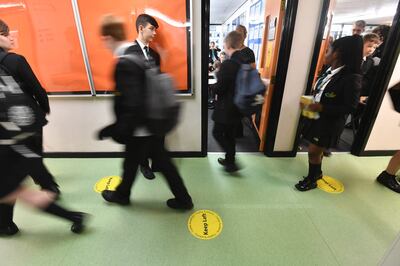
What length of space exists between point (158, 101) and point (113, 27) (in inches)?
21.3

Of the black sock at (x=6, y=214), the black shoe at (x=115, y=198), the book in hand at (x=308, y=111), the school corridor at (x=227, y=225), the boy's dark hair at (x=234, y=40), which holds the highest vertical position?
the boy's dark hair at (x=234, y=40)

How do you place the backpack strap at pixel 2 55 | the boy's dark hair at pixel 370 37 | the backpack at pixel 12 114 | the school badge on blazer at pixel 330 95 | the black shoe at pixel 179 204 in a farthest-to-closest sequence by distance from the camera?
the boy's dark hair at pixel 370 37, the black shoe at pixel 179 204, the school badge on blazer at pixel 330 95, the backpack strap at pixel 2 55, the backpack at pixel 12 114

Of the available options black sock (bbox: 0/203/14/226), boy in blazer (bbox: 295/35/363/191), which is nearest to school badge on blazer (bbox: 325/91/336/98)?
boy in blazer (bbox: 295/35/363/191)

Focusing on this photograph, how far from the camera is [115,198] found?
185 centimetres

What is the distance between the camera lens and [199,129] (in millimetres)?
2576

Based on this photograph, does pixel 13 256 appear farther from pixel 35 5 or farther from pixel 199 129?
pixel 35 5

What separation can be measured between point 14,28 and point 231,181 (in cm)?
268

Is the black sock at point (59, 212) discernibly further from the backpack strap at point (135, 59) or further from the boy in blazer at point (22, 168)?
the backpack strap at point (135, 59)

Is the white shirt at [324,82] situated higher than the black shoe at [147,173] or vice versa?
the white shirt at [324,82]

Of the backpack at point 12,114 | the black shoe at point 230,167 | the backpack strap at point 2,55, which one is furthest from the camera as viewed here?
the black shoe at point 230,167

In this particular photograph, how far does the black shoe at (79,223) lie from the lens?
1555 millimetres

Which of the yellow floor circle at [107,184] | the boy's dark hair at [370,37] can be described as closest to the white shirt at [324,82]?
the boy's dark hair at [370,37]

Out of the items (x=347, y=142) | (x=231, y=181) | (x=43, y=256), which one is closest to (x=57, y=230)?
(x=43, y=256)

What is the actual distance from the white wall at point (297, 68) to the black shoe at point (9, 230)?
273 cm
